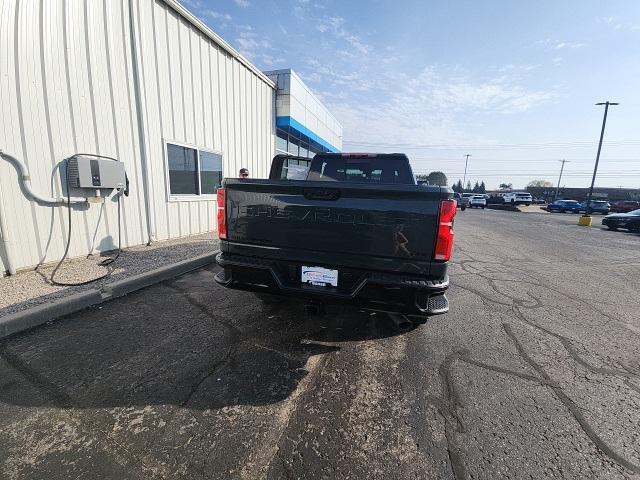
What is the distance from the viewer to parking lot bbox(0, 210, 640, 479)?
183 centimetres

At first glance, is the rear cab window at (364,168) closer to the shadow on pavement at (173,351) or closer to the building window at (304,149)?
the shadow on pavement at (173,351)

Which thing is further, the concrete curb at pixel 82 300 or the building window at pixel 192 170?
the building window at pixel 192 170

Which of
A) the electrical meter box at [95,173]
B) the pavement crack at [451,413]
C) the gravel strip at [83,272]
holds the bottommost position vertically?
the pavement crack at [451,413]

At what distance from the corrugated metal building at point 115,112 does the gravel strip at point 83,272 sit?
1.08 feet

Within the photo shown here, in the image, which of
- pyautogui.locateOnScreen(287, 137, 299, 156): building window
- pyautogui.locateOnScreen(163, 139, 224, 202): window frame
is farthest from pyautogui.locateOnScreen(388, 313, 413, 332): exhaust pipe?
pyautogui.locateOnScreen(287, 137, 299, 156): building window

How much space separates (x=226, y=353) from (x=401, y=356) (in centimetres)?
172

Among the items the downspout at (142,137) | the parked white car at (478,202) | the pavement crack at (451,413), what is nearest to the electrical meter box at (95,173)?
the downspout at (142,137)

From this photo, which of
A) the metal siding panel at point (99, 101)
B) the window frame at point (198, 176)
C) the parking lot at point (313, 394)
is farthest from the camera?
the window frame at point (198, 176)

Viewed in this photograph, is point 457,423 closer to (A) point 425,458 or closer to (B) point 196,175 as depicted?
(A) point 425,458

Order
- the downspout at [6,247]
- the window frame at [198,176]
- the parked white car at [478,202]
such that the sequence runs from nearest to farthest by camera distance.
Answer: the downspout at [6,247] < the window frame at [198,176] < the parked white car at [478,202]

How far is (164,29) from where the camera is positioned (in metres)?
6.84

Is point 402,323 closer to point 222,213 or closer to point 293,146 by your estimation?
point 222,213

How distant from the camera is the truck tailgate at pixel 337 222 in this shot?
249 cm

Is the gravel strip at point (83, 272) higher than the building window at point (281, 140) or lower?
lower
